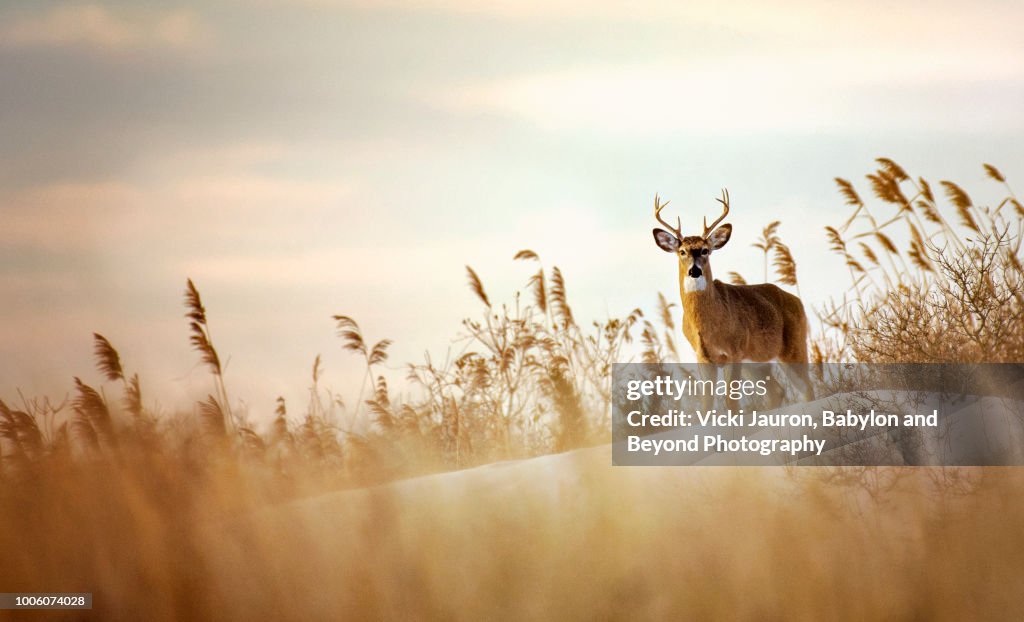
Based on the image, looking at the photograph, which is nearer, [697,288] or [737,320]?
[697,288]

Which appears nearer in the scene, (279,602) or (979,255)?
(279,602)

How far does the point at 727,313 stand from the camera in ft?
29.1

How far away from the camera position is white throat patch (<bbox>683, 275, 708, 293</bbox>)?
858 cm

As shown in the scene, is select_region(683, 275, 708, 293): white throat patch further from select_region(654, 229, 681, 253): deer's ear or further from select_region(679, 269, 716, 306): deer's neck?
select_region(654, 229, 681, 253): deer's ear

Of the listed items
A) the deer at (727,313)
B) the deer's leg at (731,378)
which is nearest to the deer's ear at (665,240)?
the deer at (727,313)

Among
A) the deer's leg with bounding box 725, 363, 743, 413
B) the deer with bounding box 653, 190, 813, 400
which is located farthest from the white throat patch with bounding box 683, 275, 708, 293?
the deer's leg with bounding box 725, 363, 743, 413

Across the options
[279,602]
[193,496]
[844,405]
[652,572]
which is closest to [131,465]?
[193,496]

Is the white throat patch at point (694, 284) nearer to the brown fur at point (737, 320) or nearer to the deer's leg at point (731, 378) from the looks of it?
the brown fur at point (737, 320)

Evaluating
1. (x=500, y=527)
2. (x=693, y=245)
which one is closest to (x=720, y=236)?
(x=693, y=245)

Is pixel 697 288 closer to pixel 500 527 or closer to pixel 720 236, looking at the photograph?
pixel 720 236

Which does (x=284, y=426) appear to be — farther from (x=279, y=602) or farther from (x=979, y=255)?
(x=979, y=255)

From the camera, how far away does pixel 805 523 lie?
555cm

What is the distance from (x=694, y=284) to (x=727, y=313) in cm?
50

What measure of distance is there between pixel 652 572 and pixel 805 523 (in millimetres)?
883
